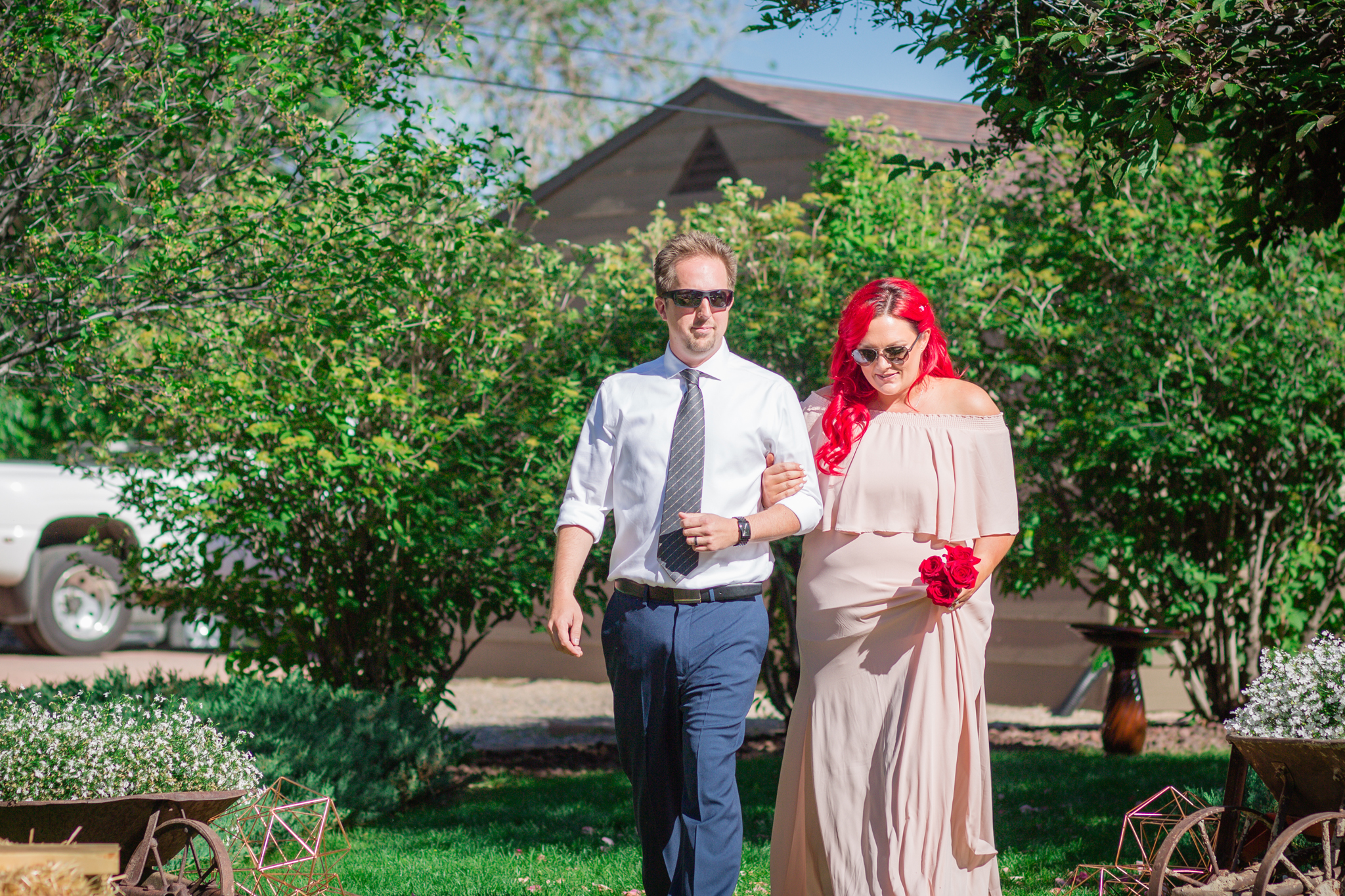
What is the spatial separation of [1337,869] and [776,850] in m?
1.56

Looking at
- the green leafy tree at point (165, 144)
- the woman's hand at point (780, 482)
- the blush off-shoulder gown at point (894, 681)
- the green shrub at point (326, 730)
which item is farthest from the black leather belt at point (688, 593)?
the green shrub at point (326, 730)

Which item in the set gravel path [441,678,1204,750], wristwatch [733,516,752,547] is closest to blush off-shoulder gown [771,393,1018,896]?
wristwatch [733,516,752,547]

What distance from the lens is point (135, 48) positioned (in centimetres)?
480

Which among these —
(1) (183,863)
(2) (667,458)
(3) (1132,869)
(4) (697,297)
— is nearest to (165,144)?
(4) (697,297)

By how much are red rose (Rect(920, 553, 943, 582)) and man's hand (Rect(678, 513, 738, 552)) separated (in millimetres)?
646

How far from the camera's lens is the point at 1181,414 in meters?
Result: 7.46

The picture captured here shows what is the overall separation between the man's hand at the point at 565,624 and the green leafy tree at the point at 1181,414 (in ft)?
14.5

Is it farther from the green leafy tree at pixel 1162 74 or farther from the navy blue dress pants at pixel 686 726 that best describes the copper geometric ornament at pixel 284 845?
the green leafy tree at pixel 1162 74

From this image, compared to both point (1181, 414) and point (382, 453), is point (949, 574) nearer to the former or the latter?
point (382, 453)

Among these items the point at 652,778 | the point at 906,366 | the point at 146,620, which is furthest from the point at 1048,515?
the point at 146,620

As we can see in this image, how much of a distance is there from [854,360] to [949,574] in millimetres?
708

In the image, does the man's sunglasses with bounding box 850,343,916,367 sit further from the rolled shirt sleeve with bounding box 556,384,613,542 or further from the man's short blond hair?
the rolled shirt sleeve with bounding box 556,384,613,542

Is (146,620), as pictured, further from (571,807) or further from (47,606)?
(571,807)

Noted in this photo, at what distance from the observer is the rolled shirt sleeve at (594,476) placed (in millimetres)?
3582
